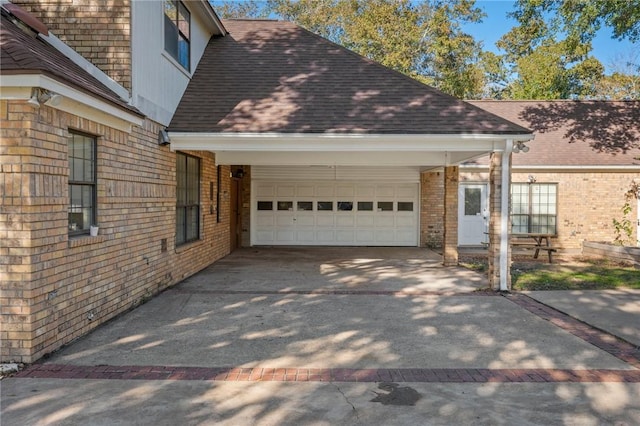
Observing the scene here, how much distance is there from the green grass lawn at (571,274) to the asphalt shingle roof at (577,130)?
3780mm

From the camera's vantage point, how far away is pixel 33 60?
4762 mm

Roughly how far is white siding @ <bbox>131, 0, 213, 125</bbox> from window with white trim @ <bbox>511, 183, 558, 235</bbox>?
11.3 m

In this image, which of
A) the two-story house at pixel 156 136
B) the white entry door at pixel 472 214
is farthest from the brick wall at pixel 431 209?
the two-story house at pixel 156 136

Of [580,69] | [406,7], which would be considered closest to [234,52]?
[406,7]

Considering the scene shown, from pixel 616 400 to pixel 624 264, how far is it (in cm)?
1021

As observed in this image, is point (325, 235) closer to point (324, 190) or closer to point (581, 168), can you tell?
point (324, 190)

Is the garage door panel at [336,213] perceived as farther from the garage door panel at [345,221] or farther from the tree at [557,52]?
the tree at [557,52]

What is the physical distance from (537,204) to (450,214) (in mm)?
5488

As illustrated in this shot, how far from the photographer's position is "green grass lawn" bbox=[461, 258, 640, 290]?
9.60 meters

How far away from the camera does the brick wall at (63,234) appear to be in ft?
15.9

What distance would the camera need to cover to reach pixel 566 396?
4.32 m

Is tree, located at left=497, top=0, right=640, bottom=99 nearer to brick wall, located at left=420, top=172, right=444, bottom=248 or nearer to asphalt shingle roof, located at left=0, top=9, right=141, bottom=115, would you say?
brick wall, located at left=420, top=172, right=444, bottom=248

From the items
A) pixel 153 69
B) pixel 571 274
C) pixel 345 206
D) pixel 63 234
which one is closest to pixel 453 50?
pixel 345 206

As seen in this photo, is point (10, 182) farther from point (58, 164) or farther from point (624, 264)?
point (624, 264)
